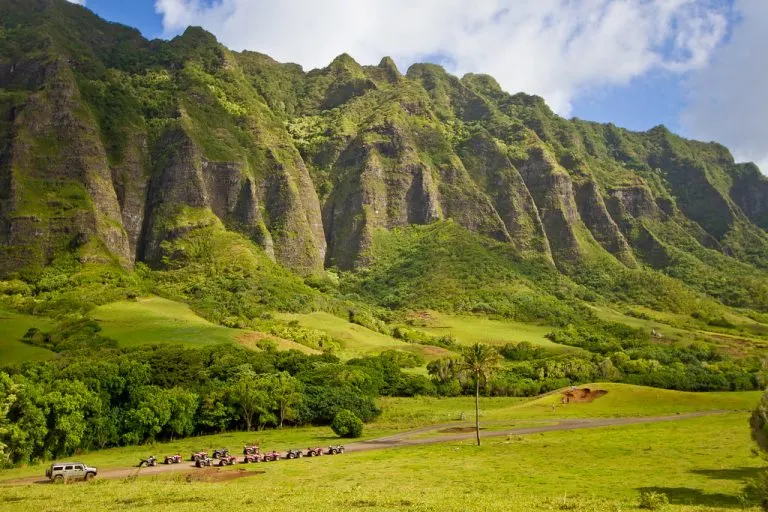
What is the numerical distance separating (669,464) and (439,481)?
23.1m

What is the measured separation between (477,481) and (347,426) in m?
44.3

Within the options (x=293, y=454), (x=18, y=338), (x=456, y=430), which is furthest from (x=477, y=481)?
(x=18, y=338)

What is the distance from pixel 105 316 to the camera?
6939 inches

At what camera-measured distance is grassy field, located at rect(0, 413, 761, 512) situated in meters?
41.7

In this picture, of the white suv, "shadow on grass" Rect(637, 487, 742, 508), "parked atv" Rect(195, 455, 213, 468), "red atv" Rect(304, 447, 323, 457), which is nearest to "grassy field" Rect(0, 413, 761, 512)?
"shadow on grass" Rect(637, 487, 742, 508)

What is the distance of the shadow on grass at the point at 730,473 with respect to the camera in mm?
52188

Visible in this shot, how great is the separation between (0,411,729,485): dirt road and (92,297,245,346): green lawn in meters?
82.3

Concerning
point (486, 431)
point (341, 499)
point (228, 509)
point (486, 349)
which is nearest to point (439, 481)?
point (341, 499)

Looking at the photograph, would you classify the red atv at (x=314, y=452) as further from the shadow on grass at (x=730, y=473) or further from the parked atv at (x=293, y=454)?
the shadow on grass at (x=730, y=473)

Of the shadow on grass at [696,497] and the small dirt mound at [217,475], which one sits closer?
the shadow on grass at [696,497]

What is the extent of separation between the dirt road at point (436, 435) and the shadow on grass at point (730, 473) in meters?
32.6

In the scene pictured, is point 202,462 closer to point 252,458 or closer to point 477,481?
point 252,458

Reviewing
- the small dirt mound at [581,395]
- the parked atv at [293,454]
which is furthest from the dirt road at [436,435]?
the small dirt mound at [581,395]

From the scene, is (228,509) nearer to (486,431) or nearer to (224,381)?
(486,431)
